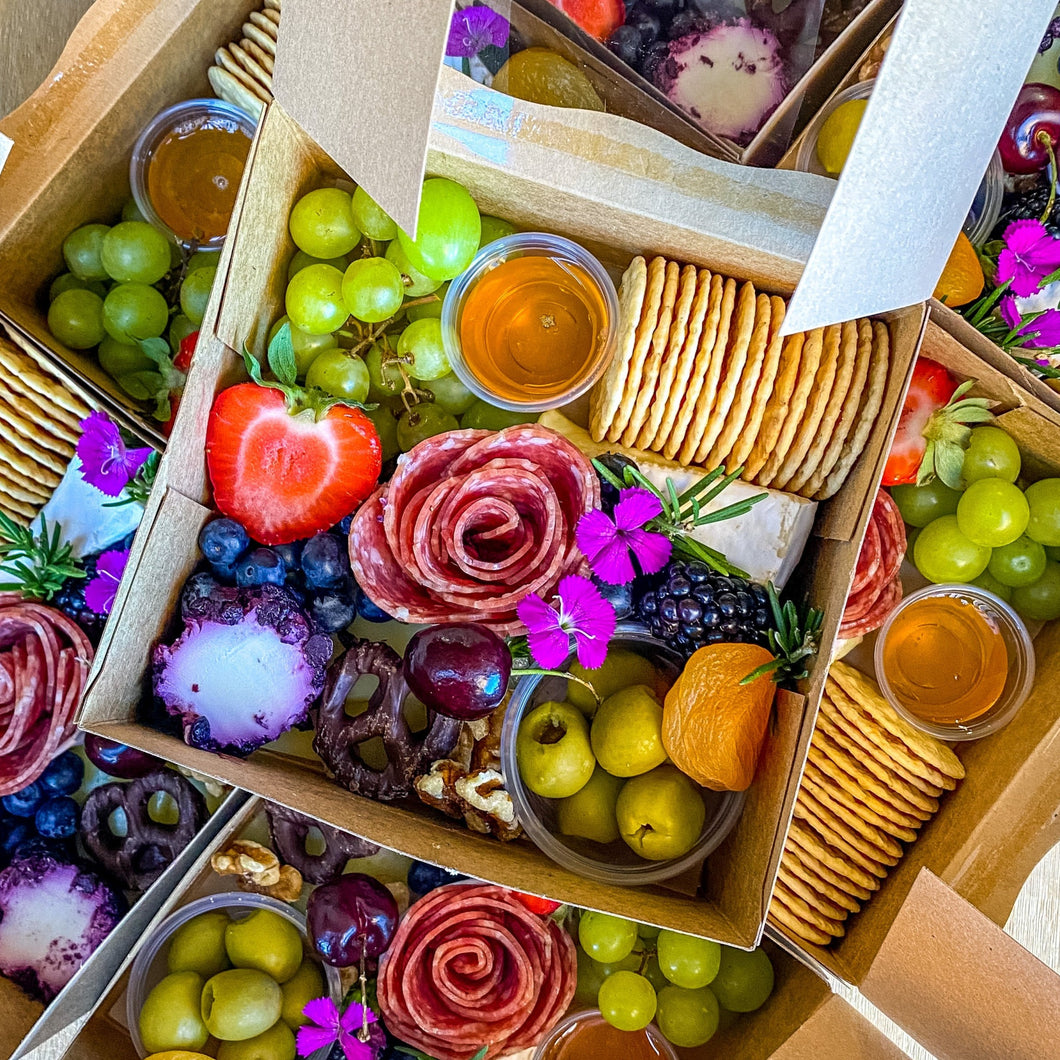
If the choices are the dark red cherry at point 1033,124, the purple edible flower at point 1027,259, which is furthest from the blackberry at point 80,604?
the dark red cherry at point 1033,124

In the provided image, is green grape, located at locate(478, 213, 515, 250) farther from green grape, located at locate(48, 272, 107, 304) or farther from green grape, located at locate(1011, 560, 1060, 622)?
green grape, located at locate(1011, 560, 1060, 622)

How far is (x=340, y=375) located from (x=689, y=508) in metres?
0.43

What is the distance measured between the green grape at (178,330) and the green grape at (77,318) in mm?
85

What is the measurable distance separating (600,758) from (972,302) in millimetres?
712

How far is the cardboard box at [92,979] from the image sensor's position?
875 mm

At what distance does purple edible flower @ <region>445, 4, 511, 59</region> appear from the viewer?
0.93m

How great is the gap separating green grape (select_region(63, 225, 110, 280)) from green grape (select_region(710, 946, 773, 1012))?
115 cm

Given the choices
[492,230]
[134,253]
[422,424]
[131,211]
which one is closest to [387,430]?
[422,424]

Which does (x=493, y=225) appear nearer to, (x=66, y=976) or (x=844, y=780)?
(x=844, y=780)

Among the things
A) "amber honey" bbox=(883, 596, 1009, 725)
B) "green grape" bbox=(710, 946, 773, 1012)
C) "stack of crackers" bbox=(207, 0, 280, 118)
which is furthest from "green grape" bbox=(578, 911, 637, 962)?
"stack of crackers" bbox=(207, 0, 280, 118)

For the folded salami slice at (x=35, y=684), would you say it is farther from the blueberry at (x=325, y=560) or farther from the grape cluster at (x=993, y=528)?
the grape cluster at (x=993, y=528)

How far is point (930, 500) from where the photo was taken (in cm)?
104

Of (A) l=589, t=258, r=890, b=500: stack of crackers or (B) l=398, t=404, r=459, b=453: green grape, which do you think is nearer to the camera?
(A) l=589, t=258, r=890, b=500: stack of crackers

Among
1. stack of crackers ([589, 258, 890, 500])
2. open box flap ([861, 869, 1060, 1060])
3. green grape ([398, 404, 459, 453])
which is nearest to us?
open box flap ([861, 869, 1060, 1060])
